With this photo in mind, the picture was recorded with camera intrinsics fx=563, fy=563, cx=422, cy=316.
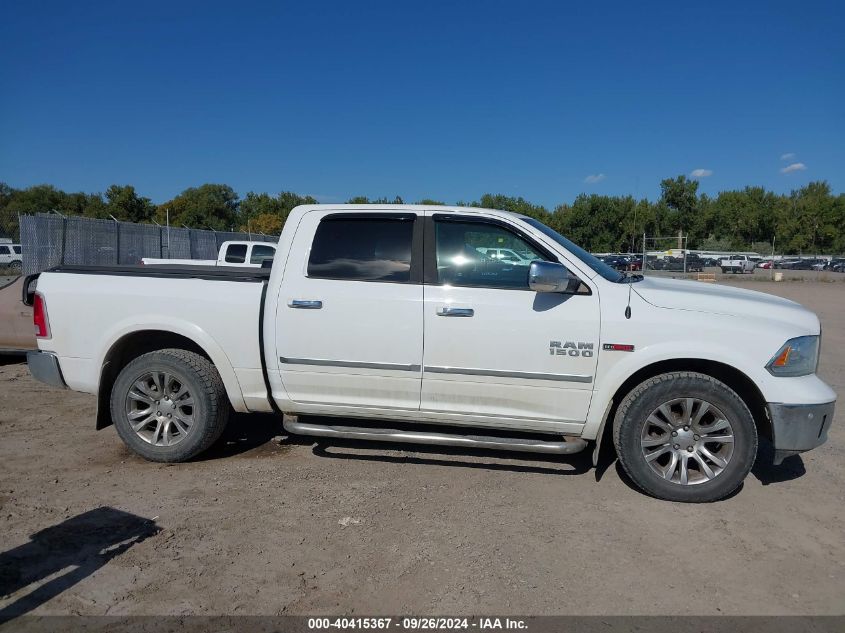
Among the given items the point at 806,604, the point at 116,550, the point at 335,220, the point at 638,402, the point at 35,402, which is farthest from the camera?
the point at 35,402

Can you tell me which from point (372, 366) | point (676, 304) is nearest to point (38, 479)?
point (372, 366)

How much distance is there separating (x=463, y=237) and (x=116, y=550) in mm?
2919

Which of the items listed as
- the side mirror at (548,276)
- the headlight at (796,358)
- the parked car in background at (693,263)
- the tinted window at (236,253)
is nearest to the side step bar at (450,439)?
the side mirror at (548,276)

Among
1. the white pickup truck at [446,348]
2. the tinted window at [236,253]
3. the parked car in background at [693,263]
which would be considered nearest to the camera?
the white pickup truck at [446,348]

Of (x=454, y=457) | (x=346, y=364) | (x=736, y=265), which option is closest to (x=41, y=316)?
(x=346, y=364)

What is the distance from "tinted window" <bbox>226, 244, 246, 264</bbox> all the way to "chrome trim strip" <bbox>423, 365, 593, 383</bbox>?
38.5ft

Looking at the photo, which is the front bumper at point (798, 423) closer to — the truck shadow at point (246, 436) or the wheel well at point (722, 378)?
the wheel well at point (722, 378)

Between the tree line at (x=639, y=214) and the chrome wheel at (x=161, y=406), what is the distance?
55097mm

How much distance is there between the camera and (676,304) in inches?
148

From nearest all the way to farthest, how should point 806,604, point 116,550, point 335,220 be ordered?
point 806,604 → point 116,550 → point 335,220

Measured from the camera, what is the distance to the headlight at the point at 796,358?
11.9 feet

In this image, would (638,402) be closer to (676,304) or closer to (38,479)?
(676,304)

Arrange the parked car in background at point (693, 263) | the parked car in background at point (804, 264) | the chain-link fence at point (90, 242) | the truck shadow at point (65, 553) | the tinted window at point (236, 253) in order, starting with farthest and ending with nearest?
the parked car in background at point (804, 264) → the parked car in background at point (693, 263) → the chain-link fence at point (90, 242) → the tinted window at point (236, 253) → the truck shadow at point (65, 553)

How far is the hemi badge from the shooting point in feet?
12.3
